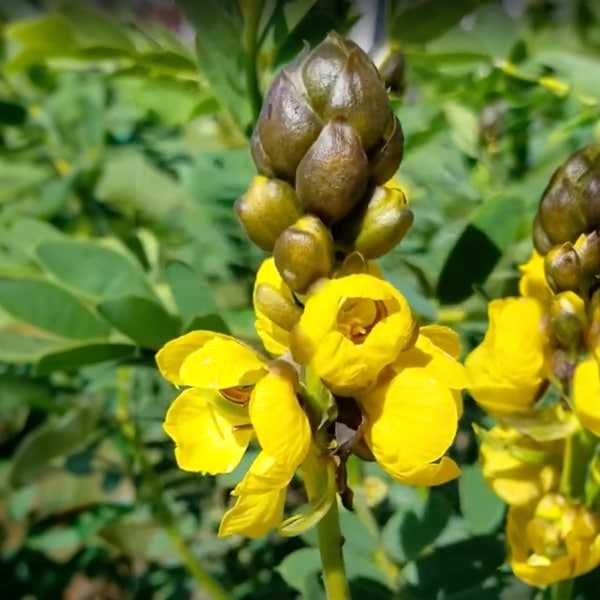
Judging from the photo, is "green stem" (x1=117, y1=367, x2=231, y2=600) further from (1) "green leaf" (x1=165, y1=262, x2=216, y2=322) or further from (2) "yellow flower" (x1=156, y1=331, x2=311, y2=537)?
(2) "yellow flower" (x1=156, y1=331, x2=311, y2=537)

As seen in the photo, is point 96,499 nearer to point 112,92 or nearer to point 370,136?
point 112,92

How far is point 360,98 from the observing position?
1.99ft

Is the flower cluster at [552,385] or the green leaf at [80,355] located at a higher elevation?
the flower cluster at [552,385]

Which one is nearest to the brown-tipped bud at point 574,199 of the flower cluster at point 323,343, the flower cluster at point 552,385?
the flower cluster at point 552,385

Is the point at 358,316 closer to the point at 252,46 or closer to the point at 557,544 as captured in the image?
the point at 557,544

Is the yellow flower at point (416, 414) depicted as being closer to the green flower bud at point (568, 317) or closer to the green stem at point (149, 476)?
the green flower bud at point (568, 317)

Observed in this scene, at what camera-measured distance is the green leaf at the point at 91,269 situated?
1.07 metres

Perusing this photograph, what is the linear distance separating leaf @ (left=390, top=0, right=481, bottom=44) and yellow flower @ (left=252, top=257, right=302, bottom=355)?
434 millimetres

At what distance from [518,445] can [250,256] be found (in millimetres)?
571

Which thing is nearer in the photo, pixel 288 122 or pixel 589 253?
pixel 288 122

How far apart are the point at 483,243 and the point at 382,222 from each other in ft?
1.05

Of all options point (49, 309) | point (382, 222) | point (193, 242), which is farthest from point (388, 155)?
point (193, 242)

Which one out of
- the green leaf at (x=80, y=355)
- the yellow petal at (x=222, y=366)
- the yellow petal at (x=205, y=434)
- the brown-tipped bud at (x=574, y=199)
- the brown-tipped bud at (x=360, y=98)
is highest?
the brown-tipped bud at (x=360, y=98)

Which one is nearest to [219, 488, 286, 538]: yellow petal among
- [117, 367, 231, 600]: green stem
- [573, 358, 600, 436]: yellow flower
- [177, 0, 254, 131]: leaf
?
[573, 358, 600, 436]: yellow flower
